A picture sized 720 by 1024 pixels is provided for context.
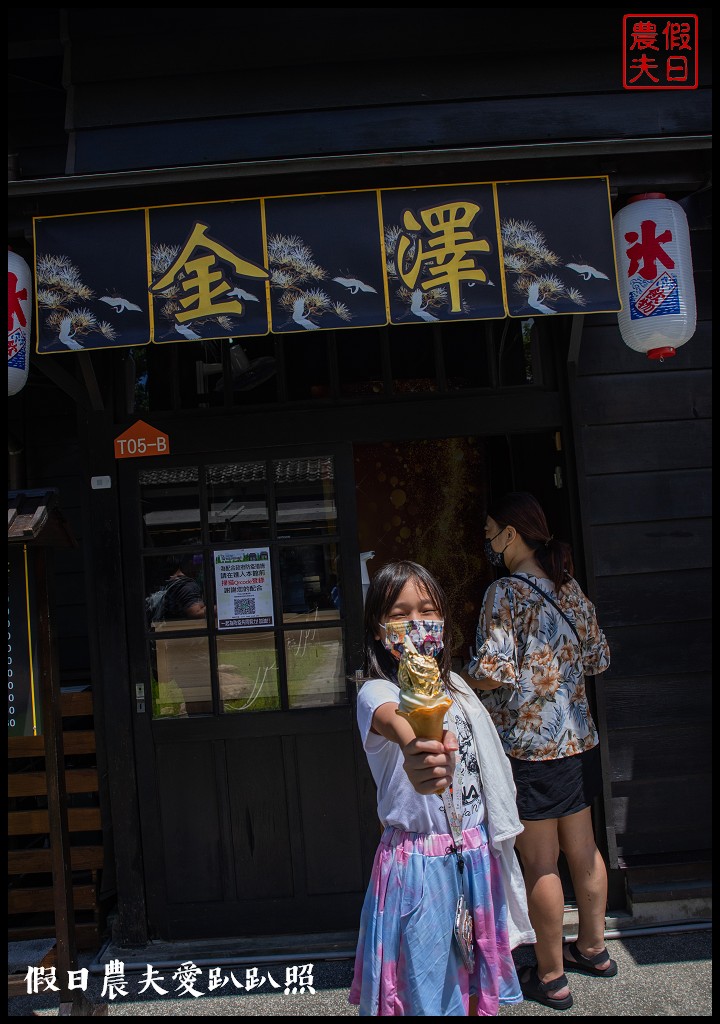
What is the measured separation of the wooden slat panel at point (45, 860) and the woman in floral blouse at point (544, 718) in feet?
7.28

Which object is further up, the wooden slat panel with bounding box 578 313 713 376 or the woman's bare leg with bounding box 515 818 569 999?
the wooden slat panel with bounding box 578 313 713 376

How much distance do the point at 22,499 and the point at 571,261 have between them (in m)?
2.52

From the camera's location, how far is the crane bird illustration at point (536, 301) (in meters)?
3.42

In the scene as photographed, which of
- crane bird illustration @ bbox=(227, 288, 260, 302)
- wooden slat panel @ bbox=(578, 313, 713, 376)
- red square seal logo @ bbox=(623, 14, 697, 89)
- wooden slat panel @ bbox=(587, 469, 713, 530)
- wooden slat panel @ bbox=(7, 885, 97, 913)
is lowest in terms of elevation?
wooden slat panel @ bbox=(7, 885, 97, 913)

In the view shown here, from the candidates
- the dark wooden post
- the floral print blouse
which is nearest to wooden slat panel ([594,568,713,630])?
the floral print blouse

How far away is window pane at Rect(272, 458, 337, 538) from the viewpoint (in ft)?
14.0

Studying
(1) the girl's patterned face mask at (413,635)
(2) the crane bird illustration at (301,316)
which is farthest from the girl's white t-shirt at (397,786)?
(2) the crane bird illustration at (301,316)

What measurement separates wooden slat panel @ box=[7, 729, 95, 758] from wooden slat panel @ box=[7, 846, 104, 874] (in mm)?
500

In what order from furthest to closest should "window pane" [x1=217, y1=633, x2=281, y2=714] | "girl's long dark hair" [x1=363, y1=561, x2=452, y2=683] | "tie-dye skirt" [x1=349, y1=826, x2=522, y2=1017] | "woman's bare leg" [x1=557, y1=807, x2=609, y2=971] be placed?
"window pane" [x1=217, y1=633, x2=281, y2=714] < "woman's bare leg" [x1=557, y1=807, x2=609, y2=971] < "girl's long dark hair" [x1=363, y1=561, x2=452, y2=683] < "tie-dye skirt" [x1=349, y1=826, x2=522, y2=1017]

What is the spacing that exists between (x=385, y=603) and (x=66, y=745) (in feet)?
8.64

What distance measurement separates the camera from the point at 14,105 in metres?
4.20

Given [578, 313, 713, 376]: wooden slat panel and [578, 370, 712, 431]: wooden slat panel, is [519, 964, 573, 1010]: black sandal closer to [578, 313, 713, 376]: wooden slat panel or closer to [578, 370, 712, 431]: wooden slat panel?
[578, 370, 712, 431]: wooden slat panel

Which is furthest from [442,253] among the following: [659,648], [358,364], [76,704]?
[76,704]

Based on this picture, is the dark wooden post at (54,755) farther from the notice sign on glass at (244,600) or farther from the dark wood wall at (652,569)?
the dark wood wall at (652,569)
